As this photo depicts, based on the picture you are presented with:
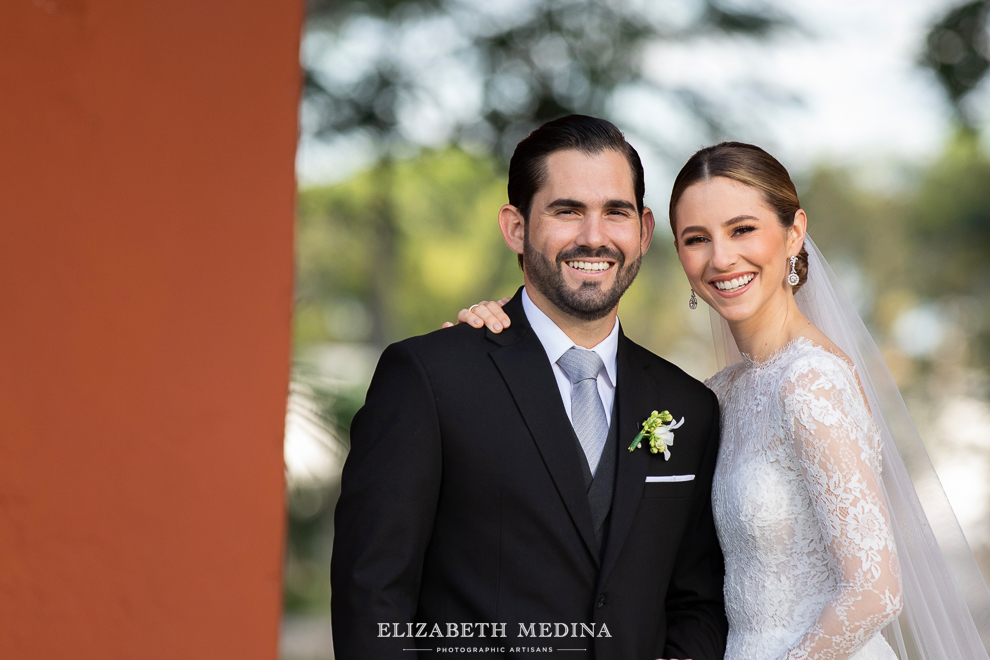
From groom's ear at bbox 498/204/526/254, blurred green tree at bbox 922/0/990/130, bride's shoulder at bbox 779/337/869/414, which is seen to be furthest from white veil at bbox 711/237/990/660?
blurred green tree at bbox 922/0/990/130

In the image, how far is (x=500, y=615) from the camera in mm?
2098

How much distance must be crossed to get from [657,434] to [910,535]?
3.10 ft

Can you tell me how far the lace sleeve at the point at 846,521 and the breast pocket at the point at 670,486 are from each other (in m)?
0.33

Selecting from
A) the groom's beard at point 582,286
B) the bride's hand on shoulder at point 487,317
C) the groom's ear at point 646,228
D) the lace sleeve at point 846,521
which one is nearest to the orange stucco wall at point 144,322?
the bride's hand on shoulder at point 487,317

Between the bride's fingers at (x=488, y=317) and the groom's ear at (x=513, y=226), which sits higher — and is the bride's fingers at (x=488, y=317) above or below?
below

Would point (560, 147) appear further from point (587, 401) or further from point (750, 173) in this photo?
point (587, 401)

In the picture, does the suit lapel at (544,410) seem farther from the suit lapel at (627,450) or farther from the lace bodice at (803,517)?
the lace bodice at (803,517)

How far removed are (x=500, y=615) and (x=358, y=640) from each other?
1.15 ft

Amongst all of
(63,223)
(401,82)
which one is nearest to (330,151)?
(401,82)

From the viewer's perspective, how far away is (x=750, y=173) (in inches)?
100

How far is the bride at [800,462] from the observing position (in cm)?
215

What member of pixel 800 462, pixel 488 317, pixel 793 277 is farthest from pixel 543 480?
pixel 793 277

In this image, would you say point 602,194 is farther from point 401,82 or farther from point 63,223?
point 401,82

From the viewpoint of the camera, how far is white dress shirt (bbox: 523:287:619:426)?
240cm
